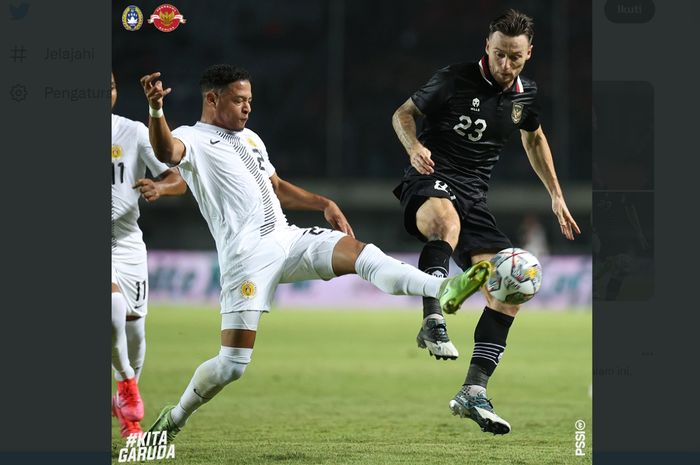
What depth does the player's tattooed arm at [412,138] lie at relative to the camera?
16.9 feet

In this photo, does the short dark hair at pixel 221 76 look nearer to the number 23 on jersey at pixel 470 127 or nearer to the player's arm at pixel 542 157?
the number 23 on jersey at pixel 470 127

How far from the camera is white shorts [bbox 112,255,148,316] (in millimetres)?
6484

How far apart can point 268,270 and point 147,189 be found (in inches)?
30.5

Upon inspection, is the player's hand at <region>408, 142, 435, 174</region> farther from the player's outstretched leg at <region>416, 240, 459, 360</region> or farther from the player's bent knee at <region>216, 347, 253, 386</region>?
the player's bent knee at <region>216, 347, 253, 386</region>

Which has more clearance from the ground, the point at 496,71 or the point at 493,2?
the point at 493,2

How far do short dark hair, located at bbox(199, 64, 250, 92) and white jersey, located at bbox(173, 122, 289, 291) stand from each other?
0.25 meters

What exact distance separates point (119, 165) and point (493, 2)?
1674 centimetres

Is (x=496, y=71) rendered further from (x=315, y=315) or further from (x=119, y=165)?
(x=315, y=315)

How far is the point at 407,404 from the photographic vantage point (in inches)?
348

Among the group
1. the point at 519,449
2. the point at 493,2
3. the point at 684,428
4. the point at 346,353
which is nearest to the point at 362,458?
the point at 519,449

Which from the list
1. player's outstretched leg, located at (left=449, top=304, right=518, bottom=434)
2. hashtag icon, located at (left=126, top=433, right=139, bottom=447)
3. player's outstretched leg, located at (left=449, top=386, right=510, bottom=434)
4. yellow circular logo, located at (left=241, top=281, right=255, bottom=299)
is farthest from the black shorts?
hashtag icon, located at (left=126, top=433, right=139, bottom=447)
